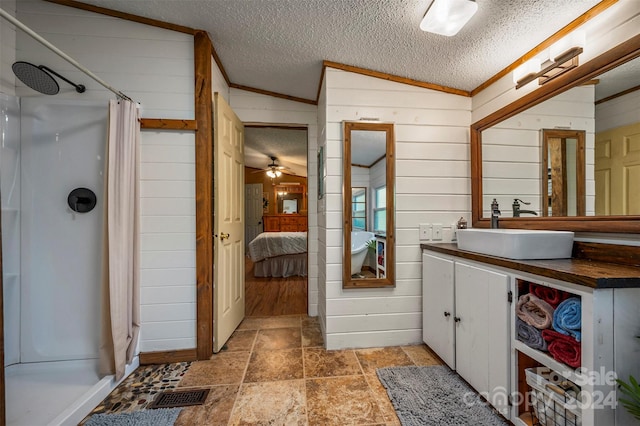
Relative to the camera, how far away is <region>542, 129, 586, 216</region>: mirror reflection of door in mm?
1358

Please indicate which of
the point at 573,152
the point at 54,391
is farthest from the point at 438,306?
the point at 54,391

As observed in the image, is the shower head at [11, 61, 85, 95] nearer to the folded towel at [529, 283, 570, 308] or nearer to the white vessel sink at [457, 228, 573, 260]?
the white vessel sink at [457, 228, 573, 260]

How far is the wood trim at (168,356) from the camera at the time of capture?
1.80 m

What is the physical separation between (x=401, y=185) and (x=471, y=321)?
107cm

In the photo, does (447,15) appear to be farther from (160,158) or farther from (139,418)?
(139,418)

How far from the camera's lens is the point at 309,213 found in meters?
2.72

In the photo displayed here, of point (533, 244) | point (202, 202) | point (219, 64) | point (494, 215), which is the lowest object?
point (533, 244)

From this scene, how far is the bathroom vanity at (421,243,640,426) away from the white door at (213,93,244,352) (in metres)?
1.64

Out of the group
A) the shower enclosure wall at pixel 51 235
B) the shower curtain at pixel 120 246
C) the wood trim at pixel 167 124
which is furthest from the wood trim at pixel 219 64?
the shower enclosure wall at pixel 51 235

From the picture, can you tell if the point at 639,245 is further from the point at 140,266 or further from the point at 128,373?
the point at 128,373

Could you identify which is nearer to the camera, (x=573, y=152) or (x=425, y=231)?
(x=573, y=152)

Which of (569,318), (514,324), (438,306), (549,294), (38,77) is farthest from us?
(438,306)

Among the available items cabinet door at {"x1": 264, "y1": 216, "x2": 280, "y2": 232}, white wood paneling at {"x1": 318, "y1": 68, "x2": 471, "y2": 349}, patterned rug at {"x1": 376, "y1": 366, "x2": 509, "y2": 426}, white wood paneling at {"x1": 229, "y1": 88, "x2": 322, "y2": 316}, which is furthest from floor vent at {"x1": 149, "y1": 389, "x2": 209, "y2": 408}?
cabinet door at {"x1": 264, "y1": 216, "x2": 280, "y2": 232}

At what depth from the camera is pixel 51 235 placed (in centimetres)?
174
